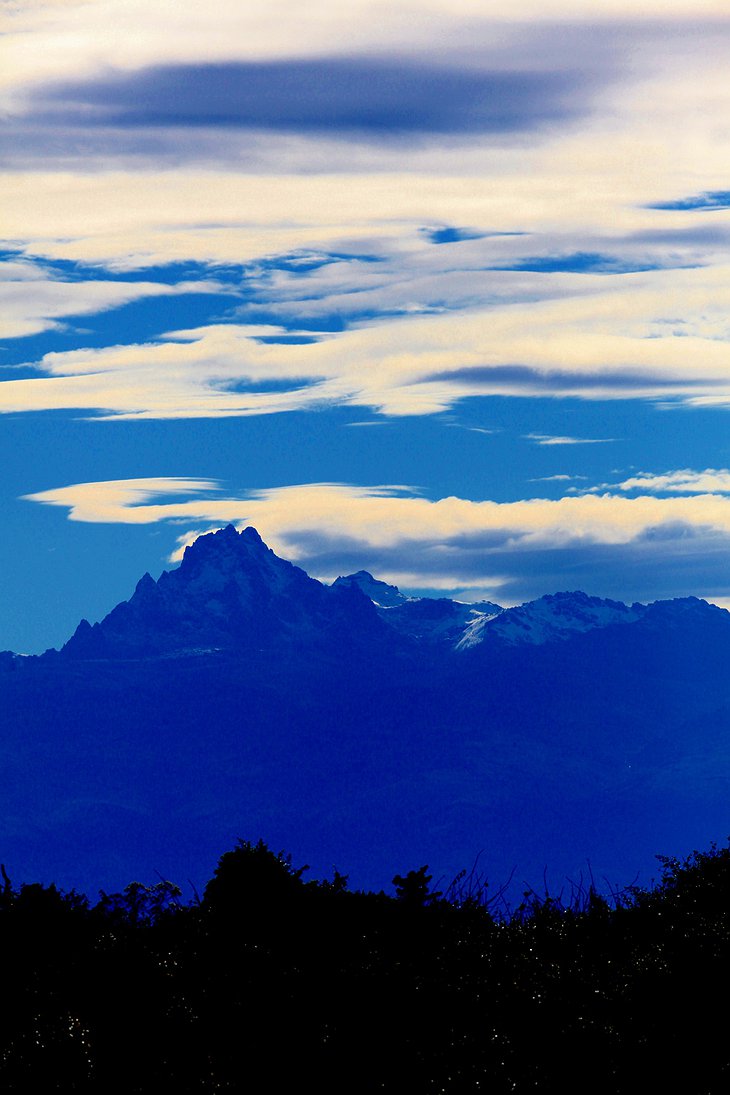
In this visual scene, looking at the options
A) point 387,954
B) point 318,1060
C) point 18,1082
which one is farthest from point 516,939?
point 18,1082

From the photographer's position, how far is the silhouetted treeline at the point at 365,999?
39.2m

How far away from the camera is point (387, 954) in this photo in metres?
50.6

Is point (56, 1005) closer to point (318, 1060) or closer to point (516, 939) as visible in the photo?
point (318, 1060)

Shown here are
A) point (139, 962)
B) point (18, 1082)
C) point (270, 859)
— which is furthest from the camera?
point (270, 859)

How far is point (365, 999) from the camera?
145 feet

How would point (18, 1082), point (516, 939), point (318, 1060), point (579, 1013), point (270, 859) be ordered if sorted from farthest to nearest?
point (270, 859) → point (516, 939) → point (579, 1013) → point (318, 1060) → point (18, 1082)

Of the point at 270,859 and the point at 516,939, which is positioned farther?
the point at 270,859

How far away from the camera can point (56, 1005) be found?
43438 millimetres

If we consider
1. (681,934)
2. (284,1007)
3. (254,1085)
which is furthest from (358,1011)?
(681,934)

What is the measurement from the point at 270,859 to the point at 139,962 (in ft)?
58.6

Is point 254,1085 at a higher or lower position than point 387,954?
lower

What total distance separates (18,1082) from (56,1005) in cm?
638

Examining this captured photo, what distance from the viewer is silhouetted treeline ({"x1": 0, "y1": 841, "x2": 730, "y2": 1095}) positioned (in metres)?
39.2

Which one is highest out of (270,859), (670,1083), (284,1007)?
(270,859)
